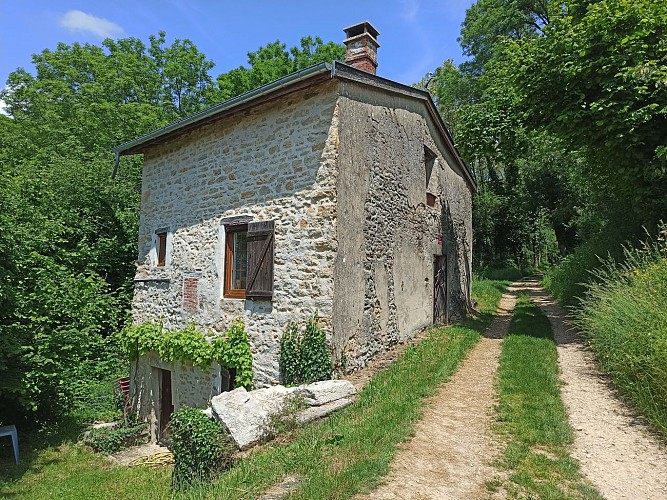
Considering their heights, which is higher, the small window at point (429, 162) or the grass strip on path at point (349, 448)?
the small window at point (429, 162)

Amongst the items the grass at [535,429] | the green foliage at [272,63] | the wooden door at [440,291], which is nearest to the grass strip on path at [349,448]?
the grass at [535,429]

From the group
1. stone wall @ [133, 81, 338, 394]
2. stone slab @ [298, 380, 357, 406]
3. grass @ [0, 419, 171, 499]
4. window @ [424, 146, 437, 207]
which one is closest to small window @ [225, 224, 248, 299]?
stone wall @ [133, 81, 338, 394]

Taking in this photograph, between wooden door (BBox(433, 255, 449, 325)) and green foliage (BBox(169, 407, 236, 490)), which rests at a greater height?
wooden door (BBox(433, 255, 449, 325))

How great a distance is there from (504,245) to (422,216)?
68.3 feet

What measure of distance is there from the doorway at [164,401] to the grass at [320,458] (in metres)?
1.55

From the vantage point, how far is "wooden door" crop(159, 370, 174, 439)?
990 cm

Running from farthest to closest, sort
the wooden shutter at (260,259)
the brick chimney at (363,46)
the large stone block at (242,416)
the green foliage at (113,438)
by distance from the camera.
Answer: the green foliage at (113,438) → the brick chimney at (363,46) → the wooden shutter at (260,259) → the large stone block at (242,416)

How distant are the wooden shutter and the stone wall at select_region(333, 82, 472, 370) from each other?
1349 millimetres

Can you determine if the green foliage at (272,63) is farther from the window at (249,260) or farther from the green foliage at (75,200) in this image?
the window at (249,260)

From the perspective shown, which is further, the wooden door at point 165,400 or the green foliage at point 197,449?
the wooden door at point 165,400

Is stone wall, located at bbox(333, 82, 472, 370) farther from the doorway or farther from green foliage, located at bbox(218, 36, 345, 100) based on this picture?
green foliage, located at bbox(218, 36, 345, 100)

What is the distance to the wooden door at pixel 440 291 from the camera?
11.2 meters

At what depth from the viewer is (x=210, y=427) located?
525 cm

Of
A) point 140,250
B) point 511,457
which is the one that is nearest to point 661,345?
point 511,457
